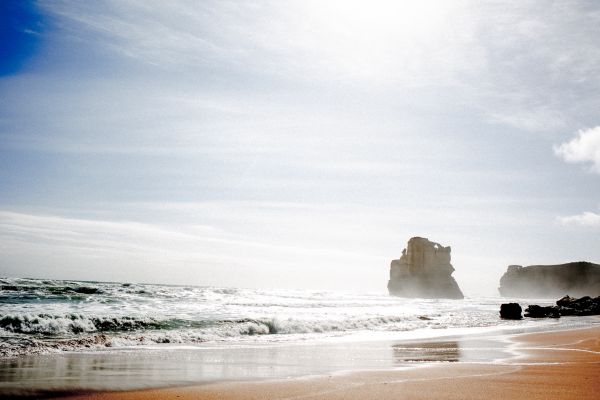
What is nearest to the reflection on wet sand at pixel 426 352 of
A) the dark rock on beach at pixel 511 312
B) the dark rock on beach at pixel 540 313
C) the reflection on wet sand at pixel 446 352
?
the reflection on wet sand at pixel 446 352

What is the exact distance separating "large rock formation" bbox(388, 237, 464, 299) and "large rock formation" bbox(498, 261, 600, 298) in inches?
1697

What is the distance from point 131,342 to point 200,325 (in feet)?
16.5

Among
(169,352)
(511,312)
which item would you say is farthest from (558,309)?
(169,352)

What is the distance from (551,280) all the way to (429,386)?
540ft

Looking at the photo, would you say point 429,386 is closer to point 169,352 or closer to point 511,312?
point 169,352

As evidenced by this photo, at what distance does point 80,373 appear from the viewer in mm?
8172

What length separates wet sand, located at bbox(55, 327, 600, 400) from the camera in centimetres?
625

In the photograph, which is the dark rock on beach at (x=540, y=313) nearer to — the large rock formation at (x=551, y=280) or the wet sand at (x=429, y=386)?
the wet sand at (x=429, y=386)

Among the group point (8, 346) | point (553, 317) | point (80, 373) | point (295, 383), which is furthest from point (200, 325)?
point (553, 317)

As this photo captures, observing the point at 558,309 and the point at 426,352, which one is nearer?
the point at 426,352

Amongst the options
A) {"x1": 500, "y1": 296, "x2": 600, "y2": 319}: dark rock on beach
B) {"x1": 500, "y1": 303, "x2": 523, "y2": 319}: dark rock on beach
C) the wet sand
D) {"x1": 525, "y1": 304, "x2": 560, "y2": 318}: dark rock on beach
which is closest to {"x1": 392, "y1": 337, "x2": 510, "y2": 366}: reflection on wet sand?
the wet sand

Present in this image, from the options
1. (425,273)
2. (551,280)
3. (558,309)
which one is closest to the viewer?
(558,309)

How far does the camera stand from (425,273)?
11994 centimetres

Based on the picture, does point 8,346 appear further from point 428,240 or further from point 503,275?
point 503,275
